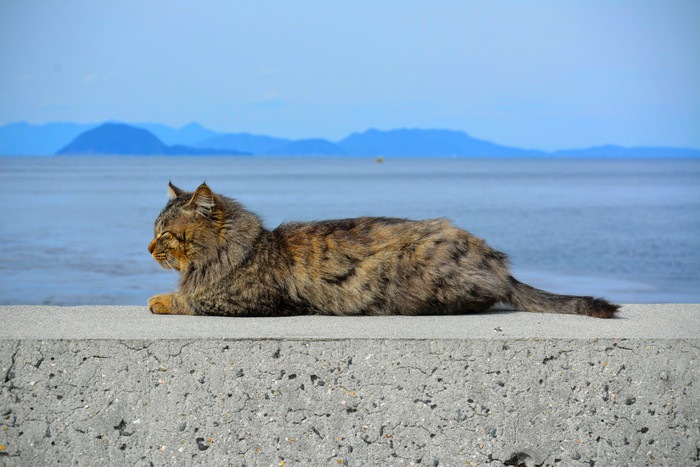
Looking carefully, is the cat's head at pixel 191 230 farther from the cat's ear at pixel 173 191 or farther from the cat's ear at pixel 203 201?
the cat's ear at pixel 173 191

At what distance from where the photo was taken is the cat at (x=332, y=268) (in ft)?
14.9

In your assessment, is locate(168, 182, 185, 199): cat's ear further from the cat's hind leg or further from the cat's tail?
the cat's tail

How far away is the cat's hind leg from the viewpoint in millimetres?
4719

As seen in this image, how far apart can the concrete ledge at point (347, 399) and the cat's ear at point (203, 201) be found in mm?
1016

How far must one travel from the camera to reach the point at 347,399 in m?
3.83

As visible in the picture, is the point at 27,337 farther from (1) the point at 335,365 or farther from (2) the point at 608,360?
(2) the point at 608,360

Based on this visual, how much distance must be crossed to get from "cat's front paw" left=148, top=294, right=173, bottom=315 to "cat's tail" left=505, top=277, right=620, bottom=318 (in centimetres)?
199

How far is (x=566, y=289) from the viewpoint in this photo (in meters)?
14.1

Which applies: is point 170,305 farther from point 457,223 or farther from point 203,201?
point 457,223

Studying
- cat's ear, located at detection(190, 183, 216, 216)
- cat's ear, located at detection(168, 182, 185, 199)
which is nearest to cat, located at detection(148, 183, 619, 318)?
cat's ear, located at detection(190, 183, 216, 216)

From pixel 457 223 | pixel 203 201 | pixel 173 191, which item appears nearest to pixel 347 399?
pixel 203 201

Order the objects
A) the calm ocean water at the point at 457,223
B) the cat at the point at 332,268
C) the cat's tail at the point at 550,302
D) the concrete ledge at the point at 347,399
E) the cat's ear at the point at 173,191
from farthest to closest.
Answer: the calm ocean water at the point at 457,223 < the cat's ear at the point at 173,191 < the cat's tail at the point at 550,302 < the cat at the point at 332,268 < the concrete ledge at the point at 347,399

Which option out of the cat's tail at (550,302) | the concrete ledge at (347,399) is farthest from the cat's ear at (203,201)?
the cat's tail at (550,302)

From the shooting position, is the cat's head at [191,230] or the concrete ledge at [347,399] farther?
the cat's head at [191,230]
